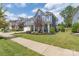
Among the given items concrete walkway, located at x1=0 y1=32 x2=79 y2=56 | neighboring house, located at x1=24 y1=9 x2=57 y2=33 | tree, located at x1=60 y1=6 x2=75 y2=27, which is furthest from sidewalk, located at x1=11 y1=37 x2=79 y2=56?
tree, located at x1=60 y1=6 x2=75 y2=27

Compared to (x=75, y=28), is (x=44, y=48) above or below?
below

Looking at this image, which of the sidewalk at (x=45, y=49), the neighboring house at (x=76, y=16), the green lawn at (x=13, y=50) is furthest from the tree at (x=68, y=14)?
the green lawn at (x=13, y=50)

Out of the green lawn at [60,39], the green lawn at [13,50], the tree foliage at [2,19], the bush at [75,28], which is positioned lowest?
the green lawn at [13,50]

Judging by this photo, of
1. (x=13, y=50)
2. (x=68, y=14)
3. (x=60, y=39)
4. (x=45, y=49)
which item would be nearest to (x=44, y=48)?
(x=45, y=49)

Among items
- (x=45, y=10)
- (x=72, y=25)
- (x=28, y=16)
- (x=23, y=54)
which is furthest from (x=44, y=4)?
(x=23, y=54)

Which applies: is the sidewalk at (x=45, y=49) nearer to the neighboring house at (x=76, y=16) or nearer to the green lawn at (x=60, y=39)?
the green lawn at (x=60, y=39)

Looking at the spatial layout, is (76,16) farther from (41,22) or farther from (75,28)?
(41,22)

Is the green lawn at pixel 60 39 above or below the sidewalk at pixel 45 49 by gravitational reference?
above
